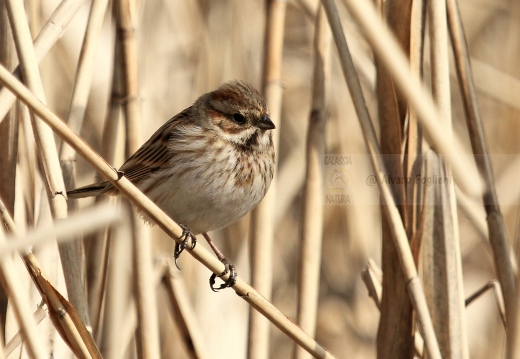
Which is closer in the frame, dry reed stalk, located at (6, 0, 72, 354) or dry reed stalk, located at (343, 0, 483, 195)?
dry reed stalk, located at (343, 0, 483, 195)

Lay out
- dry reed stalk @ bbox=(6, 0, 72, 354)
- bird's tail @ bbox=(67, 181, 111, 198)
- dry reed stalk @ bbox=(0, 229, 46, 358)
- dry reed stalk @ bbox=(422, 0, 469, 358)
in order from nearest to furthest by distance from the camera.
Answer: dry reed stalk @ bbox=(0, 229, 46, 358) < dry reed stalk @ bbox=(6, 0, 72, 354) < dry reed stalk @ bbox=(422, 0, 469, 358) < bird's tail @ bbox=(67, 181, 111, 198)

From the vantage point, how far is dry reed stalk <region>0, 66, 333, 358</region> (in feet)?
4.96

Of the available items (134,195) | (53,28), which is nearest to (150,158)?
(53,28)

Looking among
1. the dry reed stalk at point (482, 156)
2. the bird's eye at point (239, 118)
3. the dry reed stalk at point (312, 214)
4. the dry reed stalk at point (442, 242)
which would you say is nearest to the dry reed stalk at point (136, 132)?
the bird's eye at point (239, 118)

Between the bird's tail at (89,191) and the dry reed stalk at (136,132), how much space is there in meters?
0.24

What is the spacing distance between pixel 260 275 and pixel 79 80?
88 centimetres

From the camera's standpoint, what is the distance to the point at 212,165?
2.56 m

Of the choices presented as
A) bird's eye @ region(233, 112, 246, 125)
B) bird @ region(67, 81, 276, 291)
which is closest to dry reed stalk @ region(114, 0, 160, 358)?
bird @ region(67, 81, 276, 291)

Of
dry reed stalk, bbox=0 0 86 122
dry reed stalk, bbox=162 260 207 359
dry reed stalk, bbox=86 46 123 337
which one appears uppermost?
dry reed stalk, bbox=0 0 86 122

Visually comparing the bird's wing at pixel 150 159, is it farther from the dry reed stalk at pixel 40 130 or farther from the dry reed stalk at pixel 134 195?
the dry reed stalk at pixel 134 195

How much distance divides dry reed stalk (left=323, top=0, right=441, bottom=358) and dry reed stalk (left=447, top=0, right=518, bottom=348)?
0.87ft

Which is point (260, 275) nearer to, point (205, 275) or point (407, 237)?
point (407, 237)

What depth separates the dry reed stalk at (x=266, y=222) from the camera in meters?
2.50

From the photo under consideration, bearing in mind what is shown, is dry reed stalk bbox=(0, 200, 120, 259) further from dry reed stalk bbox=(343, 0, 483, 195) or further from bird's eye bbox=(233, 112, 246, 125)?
bird's eye bbox=(233, 112, 246, 125)
